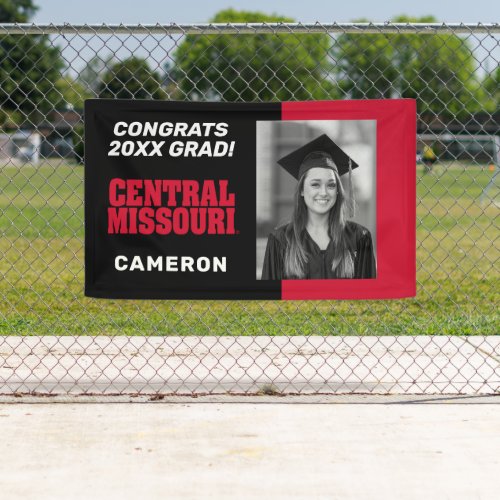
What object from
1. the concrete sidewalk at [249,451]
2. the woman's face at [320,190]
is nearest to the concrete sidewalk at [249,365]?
the concrete sidewalk at [249,451]

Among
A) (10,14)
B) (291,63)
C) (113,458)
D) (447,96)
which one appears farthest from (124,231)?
(10,14)

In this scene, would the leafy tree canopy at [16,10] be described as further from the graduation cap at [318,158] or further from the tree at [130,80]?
the graduation cap at [318,158]

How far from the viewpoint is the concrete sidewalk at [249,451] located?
3.97m

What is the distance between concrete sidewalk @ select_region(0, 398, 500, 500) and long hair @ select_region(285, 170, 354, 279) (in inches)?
28.9

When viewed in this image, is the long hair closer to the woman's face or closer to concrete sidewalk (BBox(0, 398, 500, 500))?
the woman's face

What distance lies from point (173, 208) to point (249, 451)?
1483 mm

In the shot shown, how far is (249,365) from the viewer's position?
6.25 meters

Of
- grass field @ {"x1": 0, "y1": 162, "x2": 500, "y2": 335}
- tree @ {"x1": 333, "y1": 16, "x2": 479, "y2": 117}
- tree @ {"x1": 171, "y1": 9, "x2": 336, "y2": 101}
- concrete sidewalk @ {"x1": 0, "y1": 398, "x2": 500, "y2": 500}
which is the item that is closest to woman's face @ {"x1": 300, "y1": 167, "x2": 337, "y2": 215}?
concrete sidewalk @ {"x1": 0, "y1": 398, "x2": 500, "y2": 500}

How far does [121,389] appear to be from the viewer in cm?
560

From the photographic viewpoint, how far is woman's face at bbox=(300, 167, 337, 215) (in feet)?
17.4

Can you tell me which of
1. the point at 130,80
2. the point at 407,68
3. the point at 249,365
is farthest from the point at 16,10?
the point at 249,365

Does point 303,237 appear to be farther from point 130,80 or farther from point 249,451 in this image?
point 130,80

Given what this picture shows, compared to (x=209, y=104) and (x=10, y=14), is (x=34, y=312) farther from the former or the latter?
(x=10, y=14)

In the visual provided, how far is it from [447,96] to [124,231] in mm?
88608
